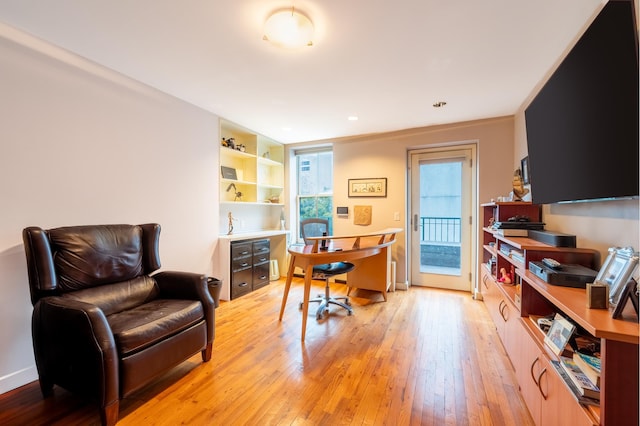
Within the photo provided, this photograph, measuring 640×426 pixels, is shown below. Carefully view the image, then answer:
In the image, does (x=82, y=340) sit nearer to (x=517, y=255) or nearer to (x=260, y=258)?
(x=260, y=258)

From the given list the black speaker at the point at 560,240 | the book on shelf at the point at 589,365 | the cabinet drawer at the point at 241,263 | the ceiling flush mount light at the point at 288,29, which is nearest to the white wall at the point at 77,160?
the cabinet drawer at the point at 241,263

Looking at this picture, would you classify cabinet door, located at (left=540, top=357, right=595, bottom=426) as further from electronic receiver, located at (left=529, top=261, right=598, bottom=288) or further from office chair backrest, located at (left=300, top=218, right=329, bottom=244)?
Answer: office chair backrest, located at (left=300, top=218, right=329, bottom=244)

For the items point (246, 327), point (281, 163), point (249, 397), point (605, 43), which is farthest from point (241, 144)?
point (605, 43)

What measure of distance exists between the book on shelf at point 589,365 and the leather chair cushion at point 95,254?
2.85 metres

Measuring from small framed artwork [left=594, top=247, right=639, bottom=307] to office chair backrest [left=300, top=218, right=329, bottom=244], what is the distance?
296cm

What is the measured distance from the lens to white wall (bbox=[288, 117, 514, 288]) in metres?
3.56

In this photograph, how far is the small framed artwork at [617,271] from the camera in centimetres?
111

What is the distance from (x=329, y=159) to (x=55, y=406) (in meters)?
4.32

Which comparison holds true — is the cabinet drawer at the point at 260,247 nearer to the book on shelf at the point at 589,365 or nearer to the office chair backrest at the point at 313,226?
the office chair backrest at the point at 313,226

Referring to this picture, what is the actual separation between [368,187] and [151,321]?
3.41 metres

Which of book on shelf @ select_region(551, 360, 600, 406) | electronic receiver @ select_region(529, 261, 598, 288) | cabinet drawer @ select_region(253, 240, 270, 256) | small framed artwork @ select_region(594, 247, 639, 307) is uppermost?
small framed artwork @ select_region(594, 247, 639, 307)

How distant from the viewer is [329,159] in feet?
16.2

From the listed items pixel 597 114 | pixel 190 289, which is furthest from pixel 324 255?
pixel 597 114

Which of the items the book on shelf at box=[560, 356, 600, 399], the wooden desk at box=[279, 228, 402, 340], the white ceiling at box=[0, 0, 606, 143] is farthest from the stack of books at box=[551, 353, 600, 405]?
the white ceiling at box=[0, 0, 606, 143]
